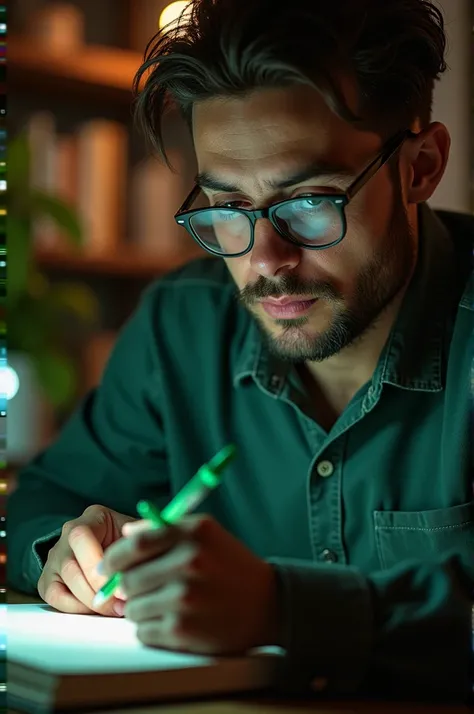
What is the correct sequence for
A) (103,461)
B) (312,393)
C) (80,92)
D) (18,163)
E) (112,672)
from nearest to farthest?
(112,672) < (312,393) < (103,461) < (18,163) < (80,92)

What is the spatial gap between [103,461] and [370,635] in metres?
0.43

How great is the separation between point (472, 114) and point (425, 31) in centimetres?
8

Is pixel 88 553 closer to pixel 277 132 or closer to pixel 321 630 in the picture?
pixel 321 630

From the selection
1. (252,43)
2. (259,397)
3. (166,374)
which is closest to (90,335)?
(166,374)

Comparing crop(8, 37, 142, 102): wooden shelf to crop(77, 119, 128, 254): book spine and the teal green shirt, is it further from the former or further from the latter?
the teal green shirt

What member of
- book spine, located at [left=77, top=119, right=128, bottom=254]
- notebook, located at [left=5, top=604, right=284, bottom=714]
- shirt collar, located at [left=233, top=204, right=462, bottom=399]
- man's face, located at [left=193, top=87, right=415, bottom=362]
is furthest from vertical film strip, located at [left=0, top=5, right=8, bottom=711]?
book spine, located at [left=77, top=119, right=128, bottom=254]

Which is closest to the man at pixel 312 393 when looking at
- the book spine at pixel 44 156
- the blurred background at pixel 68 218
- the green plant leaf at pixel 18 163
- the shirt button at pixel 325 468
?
the shirt button at pixel 325 468

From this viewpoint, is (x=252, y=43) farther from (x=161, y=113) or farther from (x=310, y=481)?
(x=310, y=481)

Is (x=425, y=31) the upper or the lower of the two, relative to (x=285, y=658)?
upper

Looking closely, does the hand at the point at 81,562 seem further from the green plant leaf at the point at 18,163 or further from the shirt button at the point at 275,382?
the green plant leaf at the point at 18,163

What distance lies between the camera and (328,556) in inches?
30.1

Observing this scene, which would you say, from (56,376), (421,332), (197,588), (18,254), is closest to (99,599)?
(197,588)

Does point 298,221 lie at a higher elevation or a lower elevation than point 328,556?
higher

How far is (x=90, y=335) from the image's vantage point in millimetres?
1893
